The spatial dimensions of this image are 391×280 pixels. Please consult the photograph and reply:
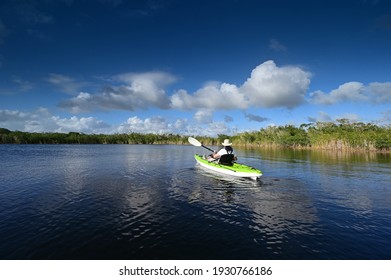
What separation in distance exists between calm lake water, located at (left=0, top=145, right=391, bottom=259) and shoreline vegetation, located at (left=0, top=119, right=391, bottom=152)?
144 ft

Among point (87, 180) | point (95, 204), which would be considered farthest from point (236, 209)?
point (87, 180)

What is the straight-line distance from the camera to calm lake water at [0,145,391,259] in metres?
8.11

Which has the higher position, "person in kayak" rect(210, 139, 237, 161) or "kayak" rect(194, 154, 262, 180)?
"person in kayak" rect(210, 139, 237, 161)

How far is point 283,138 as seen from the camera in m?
77.2

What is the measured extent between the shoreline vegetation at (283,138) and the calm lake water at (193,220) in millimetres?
43838

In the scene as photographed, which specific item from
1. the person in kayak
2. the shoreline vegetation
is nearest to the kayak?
the person in kayak

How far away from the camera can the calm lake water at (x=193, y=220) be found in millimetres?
8109

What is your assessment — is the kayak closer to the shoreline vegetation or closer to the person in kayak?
the person in kayak

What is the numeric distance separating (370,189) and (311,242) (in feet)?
38.1

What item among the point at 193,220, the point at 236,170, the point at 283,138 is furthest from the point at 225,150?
the point at 283,138

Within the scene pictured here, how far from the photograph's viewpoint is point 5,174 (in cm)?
2214

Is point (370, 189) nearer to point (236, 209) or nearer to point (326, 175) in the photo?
point (326, 175)

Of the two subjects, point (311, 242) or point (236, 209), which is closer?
point (311, 242)

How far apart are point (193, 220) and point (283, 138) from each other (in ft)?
235
